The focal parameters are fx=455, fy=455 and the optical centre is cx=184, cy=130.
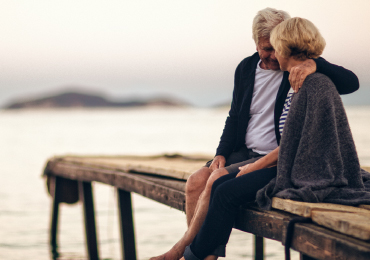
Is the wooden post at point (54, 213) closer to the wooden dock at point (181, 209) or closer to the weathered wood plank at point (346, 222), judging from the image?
the wooden dock at point (181, 209)

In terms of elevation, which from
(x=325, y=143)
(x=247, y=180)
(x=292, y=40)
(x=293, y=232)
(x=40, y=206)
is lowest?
(x=40, y=206)

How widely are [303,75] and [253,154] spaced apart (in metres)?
0.78

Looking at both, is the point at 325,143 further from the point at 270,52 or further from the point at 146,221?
the point at 146,221

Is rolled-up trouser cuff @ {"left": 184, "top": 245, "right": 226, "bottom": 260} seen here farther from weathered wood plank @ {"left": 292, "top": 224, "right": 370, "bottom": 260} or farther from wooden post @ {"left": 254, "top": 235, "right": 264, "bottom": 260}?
wooden post @ {"left": 254, "top": 235, "right": 264, "bottom": 260}

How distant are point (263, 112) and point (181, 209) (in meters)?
1.17

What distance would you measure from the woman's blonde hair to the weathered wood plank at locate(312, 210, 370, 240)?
0.90 metres

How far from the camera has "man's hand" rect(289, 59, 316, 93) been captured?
8.12ft

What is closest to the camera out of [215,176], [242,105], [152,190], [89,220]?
[215,176]

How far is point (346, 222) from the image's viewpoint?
193 centimetres

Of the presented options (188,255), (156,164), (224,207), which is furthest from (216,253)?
(156,164)

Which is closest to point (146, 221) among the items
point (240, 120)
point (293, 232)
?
point (240, 120)

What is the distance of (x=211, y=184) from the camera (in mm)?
2781

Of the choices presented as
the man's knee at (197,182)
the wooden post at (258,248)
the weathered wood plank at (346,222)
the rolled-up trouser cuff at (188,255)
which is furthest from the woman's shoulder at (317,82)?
the wooden post at (258,248)

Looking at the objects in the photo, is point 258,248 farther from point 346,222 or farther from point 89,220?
point 346,222
